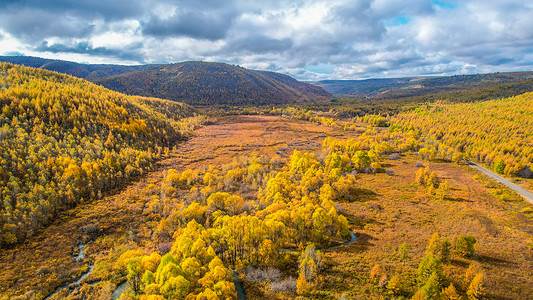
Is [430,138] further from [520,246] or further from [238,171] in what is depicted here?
[238,171]

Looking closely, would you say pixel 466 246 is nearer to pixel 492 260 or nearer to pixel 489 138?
pixel 492 260

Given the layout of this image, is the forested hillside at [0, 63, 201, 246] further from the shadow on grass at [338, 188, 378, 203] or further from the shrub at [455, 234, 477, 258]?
the shrub at [455, 234, 477, 258]

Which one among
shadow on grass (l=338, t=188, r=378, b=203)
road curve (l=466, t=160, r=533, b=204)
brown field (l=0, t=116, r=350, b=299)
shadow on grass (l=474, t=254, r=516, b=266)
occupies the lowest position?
brown field (l=0, t=116, r=350, b=299)

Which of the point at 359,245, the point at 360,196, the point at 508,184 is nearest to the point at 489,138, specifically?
the point at 508,184

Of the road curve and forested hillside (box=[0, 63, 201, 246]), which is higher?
forested hillside (box=[0, 63, 201, 246])

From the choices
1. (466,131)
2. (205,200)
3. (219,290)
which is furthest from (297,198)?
(466,131)

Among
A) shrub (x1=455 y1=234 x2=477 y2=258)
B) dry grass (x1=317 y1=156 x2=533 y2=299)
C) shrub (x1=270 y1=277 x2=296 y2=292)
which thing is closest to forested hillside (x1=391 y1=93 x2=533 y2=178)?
dry grass (x1=317 y1=156 x2=533 y2=299)
